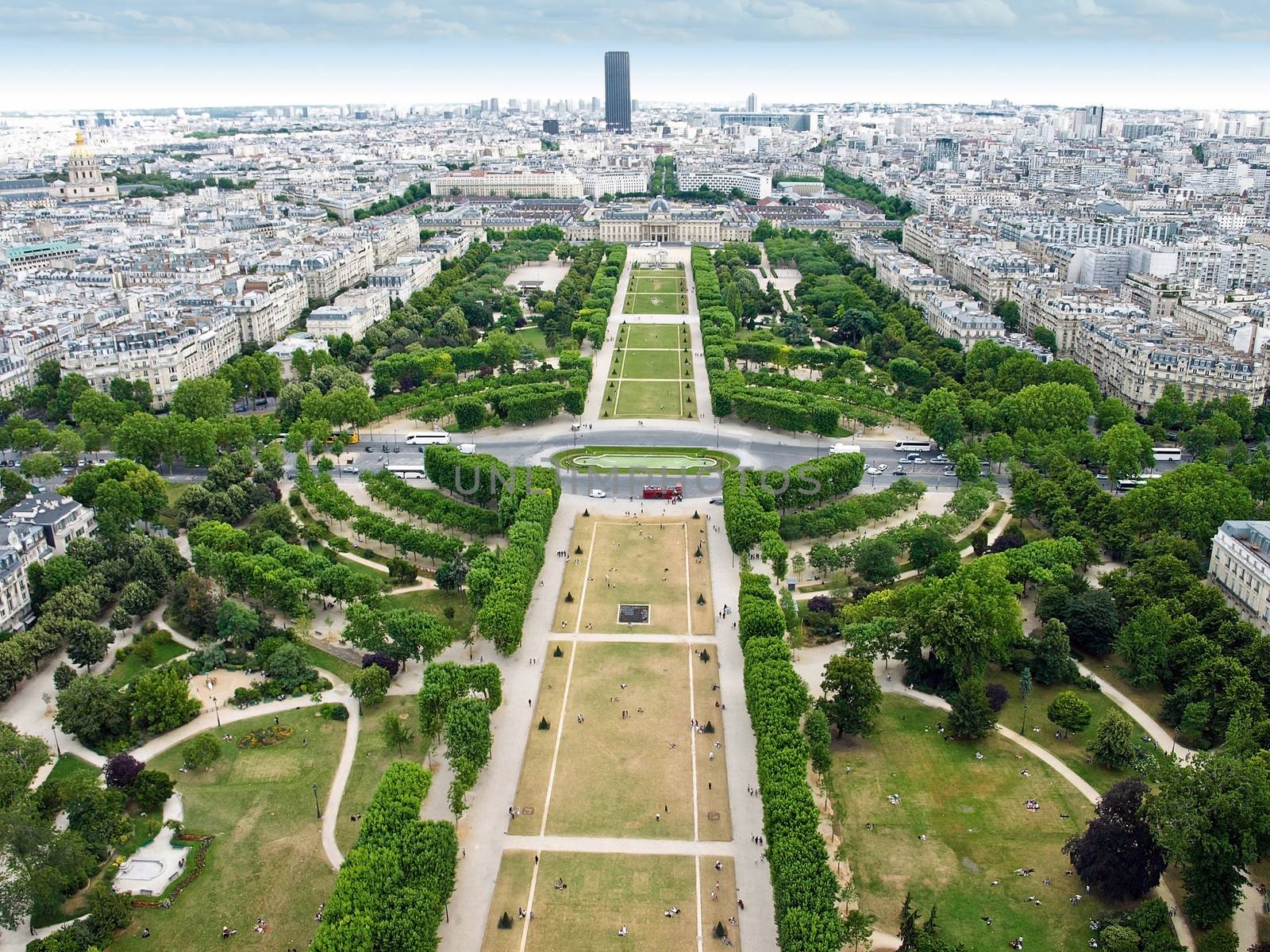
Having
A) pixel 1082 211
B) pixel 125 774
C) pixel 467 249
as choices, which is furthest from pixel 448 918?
pixel 1082 211

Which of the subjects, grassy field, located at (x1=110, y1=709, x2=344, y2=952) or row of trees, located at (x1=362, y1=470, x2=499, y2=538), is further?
row of trees, located at (x1=362, y1=470, x2=499, y2=538)

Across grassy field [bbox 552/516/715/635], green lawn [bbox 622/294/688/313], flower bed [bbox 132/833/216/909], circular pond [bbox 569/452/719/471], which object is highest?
green lawn [bbox 622/294/688/313]

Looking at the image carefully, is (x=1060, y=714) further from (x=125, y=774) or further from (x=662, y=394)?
(x=662, y=394)

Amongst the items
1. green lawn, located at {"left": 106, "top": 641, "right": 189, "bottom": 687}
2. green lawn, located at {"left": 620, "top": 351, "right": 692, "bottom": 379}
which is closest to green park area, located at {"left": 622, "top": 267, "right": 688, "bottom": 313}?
green lawn, located at {"left": 620, "top": 351, "right": 692, "bottom": 379}

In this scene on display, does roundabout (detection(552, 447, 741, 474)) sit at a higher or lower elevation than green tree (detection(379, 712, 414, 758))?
higher

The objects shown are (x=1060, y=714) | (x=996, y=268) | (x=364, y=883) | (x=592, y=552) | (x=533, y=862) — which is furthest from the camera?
(x=996, y=268)

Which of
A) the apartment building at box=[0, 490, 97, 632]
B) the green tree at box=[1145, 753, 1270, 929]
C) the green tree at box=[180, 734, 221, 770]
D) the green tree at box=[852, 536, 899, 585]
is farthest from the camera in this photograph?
the green tree at box=[852, 536, 899, 585]

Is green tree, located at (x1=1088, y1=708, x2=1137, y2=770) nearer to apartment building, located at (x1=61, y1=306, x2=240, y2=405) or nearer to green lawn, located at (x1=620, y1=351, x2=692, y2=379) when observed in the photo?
green lawn, located at (x1=620, y1=351, x2=692, y2=379)
